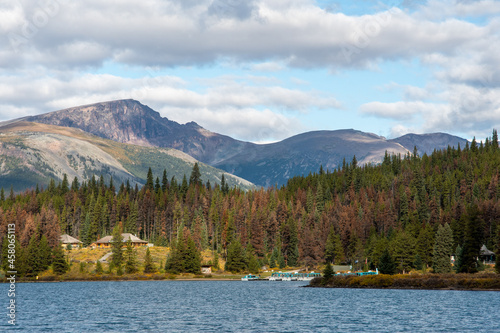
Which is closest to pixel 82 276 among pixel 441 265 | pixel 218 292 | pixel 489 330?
pixel 218 292

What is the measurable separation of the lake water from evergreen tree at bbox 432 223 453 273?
896 inches

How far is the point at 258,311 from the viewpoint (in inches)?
3415

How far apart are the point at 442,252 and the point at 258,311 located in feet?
239

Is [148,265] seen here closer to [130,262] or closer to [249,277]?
[130,262]

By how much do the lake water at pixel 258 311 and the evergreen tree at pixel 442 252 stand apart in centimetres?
2275

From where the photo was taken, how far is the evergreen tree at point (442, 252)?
14162 cm

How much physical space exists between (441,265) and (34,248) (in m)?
116

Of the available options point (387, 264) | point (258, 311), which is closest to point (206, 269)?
point (387, 264)

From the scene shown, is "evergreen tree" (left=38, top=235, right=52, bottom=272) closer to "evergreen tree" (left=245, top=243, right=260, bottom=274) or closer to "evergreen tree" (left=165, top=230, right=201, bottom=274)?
"evergreen tree" (left=165, top=230, right=201, bottom=274)

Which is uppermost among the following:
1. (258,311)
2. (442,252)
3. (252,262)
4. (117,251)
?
(117,251)

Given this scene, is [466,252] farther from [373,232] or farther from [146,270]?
[146,270]

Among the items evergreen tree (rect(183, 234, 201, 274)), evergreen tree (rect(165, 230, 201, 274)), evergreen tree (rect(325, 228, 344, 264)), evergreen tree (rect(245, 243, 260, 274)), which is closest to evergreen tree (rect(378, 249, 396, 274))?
evergreen tree (rect(325, 228, 344, 264))

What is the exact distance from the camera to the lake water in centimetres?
7038

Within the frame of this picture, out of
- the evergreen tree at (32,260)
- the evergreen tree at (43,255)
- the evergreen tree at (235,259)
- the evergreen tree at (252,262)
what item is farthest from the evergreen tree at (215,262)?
the evergreen tree at (32,260)
